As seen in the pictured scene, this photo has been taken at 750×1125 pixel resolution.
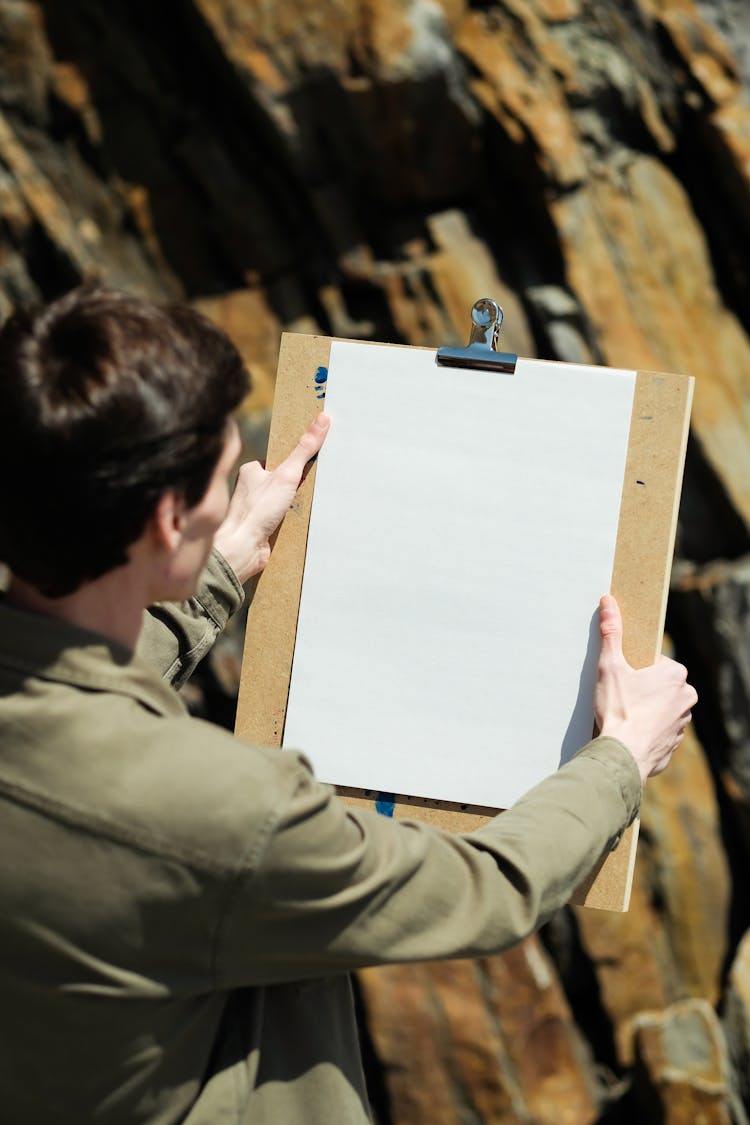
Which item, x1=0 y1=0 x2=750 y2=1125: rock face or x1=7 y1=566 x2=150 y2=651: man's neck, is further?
x1=0 y1=0 x2=750 y2=1125: rock face

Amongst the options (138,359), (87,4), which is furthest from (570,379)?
(87,4)

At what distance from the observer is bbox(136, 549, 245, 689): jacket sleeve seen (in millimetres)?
1131

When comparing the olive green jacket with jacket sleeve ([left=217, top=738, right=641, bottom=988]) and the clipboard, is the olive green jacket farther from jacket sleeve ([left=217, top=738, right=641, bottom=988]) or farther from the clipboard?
the clipboard

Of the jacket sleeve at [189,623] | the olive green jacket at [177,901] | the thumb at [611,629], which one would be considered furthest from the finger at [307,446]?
the olive green jacket at [177,901]

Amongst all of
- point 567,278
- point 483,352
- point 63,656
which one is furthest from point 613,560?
point 567,278

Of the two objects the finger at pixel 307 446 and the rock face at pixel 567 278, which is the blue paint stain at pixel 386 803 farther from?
the rock face at pixel 567 278

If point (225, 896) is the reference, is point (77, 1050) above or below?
below

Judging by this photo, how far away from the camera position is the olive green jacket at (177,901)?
0.69 meters

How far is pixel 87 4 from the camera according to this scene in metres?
3.12

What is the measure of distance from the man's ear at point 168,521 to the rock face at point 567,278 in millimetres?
2043

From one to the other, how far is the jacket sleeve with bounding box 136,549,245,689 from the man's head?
40cm

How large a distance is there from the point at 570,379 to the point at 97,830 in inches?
29.1

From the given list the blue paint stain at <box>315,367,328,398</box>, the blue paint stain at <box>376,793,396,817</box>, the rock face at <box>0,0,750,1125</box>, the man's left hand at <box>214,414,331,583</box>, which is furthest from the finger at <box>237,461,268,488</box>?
the rock face at <box>0,0,750,1125</box>

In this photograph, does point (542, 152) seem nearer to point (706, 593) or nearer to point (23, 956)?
point (706, 593)
